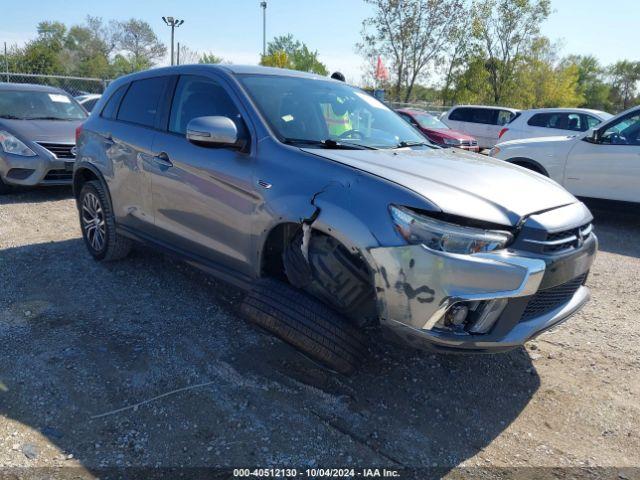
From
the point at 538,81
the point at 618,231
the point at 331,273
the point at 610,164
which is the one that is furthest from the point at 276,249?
the point at 538,81

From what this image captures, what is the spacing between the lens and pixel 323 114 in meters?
3.58

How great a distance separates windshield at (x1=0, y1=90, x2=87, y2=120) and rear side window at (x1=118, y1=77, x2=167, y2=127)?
15.1ft

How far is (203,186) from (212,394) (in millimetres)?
1361

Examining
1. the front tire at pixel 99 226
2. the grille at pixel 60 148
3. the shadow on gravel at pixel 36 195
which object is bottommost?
the shadow on gravel at pixel 36 195

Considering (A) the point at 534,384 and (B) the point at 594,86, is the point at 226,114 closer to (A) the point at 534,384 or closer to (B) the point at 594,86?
(A) the point at 534,384

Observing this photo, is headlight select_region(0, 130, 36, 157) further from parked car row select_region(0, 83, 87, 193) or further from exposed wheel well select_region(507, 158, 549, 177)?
exposed wheel well select_region(507, 158, 549, 177)

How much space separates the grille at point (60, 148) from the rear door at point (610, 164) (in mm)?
7380

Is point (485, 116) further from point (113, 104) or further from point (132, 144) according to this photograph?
point (132, 144)

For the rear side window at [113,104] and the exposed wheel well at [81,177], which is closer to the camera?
the rear side window at [113,104]

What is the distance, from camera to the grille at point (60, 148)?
7.38 metres

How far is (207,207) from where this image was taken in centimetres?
344

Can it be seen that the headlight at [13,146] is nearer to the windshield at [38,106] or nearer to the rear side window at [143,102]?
the windshield at [38,106]

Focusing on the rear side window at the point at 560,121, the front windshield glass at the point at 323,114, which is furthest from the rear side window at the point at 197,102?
the rear side window at the point at 560,121

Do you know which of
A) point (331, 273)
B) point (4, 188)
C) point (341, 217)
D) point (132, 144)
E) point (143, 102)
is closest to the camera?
point (341, 217)
